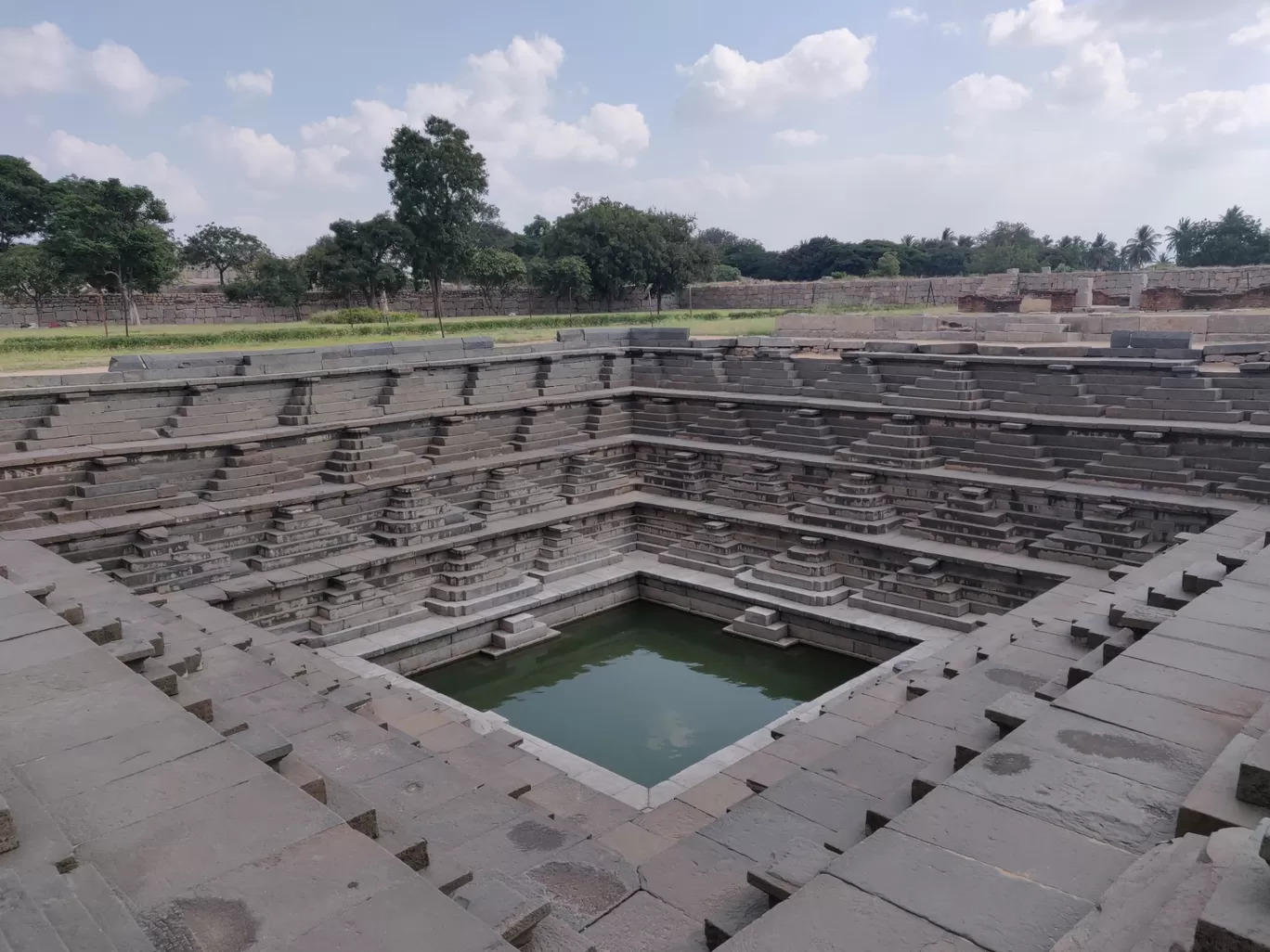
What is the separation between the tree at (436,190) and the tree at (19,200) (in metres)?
20.9

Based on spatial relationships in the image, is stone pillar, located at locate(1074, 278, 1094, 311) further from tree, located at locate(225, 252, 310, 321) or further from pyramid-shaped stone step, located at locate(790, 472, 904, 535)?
tree, located at locate(225, 252, 310, 321)

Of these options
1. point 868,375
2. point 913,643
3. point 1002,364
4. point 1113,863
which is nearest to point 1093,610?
point 913,643

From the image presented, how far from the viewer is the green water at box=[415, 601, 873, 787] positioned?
8.70 meters

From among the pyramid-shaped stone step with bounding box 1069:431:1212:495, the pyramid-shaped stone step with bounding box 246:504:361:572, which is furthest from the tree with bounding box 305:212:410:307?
the pyramid-shaped stone step with bounding box 1069:431:1212:495

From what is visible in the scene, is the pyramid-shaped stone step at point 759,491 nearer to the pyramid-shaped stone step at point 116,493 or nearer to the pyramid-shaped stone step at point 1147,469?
the pyramid-shaped stone step at point 1147,469

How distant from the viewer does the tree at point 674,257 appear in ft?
93.9

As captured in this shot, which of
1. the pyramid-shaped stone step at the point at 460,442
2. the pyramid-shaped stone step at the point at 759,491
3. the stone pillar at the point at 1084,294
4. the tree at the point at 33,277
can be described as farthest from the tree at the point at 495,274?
the stone pillar at the point at 1084,294

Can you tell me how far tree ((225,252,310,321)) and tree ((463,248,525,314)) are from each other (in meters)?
4.33

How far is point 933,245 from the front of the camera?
45969mm

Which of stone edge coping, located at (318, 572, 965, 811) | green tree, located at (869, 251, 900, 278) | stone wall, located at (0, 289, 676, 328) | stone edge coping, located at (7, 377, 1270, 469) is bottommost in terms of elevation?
stone edge coping, located at (318, 572, 965, 811)

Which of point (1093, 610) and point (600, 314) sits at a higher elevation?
point (600, 314)

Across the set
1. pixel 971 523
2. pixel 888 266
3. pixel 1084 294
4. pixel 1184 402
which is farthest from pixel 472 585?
pixel 888 266

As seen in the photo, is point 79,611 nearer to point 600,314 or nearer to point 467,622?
point 467,622

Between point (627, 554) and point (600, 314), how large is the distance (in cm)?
1370
